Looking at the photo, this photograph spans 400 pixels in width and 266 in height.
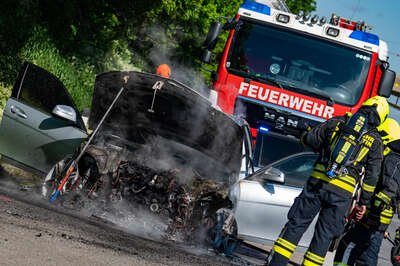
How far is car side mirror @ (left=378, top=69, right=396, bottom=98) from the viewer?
1152cm

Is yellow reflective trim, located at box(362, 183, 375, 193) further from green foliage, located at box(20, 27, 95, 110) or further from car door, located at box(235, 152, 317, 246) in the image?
green foliage, located at box(20, 27, 95, 110)

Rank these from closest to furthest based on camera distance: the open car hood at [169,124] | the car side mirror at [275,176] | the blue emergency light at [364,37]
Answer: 1. the open car hood at [169,124]
2. the car side mirror at [275,176]
3. the blue emergency light at [364,37]

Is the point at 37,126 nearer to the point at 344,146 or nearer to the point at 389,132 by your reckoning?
the point at 344,146

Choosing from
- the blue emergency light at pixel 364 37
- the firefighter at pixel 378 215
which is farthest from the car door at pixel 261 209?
the blue emergency light at pixel 364 37

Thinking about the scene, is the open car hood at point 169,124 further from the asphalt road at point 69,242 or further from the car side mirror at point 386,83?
the car side mirror at point 386,83

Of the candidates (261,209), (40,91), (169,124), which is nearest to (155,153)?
(169,124)

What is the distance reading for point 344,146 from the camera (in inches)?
279

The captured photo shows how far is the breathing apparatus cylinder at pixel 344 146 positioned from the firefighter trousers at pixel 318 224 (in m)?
0.24

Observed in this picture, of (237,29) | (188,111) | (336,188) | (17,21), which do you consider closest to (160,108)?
(188,111)

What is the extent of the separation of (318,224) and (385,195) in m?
1.09

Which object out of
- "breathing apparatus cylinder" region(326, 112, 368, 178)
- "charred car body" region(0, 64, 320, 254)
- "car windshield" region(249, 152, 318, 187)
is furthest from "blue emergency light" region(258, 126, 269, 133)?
"breathing apparatus cylinder" region(326, 112, 368, 178)

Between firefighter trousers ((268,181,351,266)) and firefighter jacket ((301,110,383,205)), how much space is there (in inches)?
3.0

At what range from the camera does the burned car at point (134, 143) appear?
26.4 feet

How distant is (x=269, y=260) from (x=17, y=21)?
25.6 ft
